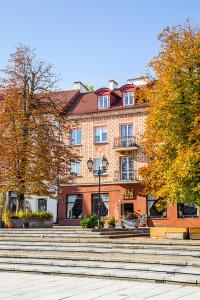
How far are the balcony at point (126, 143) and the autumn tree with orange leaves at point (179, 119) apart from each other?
52.6 ft

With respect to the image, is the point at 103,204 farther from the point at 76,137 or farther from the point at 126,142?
the point at 76,137

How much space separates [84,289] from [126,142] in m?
29.1

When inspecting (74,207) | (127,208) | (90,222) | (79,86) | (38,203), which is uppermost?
(79,86)

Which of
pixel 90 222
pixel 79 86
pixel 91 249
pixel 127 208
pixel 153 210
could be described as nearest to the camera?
pixel 91 249

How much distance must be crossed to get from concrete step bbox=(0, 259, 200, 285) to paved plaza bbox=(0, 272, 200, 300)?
10.0 inches

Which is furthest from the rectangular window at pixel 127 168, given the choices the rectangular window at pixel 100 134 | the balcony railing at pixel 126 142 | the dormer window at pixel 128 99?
the dormer window at pixel 128 99

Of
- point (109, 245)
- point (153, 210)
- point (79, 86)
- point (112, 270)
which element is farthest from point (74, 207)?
point (112, 270)

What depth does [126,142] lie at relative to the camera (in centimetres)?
3844

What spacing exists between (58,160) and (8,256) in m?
11.8

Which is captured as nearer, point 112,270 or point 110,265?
point 112,270

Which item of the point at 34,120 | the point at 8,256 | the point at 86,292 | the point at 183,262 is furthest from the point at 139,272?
the point at 34,120

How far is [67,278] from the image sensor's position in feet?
37.8

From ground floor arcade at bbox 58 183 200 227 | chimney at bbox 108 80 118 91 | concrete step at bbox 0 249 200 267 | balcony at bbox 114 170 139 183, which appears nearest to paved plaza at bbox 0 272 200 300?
concrete step at bbox 0 249 200 267

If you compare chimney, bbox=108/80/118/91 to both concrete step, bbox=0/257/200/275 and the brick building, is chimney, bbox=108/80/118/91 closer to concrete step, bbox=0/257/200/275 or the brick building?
the brick building
